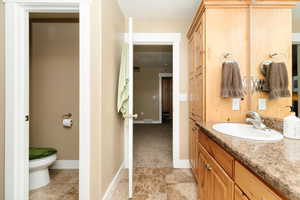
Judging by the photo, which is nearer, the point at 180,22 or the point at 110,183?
the point at 110,183

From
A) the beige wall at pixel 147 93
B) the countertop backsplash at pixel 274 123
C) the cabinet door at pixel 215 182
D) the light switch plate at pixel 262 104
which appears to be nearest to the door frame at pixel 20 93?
the cabinet door at pixel 215 182

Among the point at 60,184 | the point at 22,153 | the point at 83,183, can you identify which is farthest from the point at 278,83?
the point at 60,184

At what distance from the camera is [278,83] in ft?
4.29

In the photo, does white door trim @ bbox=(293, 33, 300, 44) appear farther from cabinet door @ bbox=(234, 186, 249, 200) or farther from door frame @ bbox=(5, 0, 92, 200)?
door frame @ bbox=(5, 0, 92, 200)

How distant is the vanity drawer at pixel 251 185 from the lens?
0.55 meters

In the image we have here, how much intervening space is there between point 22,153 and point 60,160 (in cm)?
113

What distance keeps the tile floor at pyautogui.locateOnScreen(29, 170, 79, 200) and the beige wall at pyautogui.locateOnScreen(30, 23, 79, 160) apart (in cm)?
28

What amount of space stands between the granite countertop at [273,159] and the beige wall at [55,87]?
86.5 inches

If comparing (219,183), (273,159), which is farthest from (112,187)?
(273,159)

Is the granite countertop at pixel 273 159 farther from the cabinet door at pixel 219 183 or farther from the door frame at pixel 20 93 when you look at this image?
the door frame at pixel 20 93

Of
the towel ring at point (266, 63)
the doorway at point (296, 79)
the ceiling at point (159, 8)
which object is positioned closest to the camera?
the doorway at point (296, 79)

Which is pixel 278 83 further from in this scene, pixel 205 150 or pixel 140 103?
pixel 140 103

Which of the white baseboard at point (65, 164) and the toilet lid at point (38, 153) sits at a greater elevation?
the toilet lid at point (38, 153)

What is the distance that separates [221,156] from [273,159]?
310 mm
